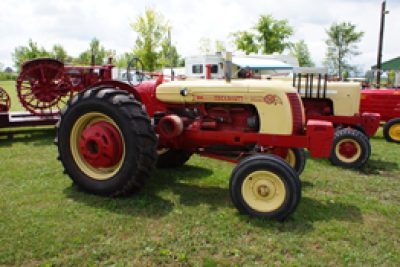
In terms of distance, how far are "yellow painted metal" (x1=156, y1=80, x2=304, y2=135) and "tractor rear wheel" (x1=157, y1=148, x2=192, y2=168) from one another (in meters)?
1.23

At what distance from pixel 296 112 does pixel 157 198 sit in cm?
185

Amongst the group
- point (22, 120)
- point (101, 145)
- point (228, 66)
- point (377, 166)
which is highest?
point (228, 66)

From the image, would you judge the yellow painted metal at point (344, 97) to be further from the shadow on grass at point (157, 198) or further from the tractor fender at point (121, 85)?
the tractor fender at point (121, 85)

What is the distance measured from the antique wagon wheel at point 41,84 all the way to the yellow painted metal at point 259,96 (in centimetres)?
551

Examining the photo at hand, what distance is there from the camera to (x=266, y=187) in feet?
12.4

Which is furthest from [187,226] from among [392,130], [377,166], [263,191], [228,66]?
[392,130]

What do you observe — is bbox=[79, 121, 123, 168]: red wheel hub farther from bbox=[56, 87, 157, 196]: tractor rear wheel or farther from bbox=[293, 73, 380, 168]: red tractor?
bbox=[293, 73, 380, 168]: red tractor

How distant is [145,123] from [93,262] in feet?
5.44

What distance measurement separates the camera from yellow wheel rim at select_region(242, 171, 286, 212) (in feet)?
12.3

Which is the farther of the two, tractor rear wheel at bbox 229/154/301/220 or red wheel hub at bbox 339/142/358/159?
red wheel hub at bbox 339/142/358/159

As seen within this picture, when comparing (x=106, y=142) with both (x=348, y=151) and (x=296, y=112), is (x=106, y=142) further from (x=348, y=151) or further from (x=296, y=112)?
(x=348, y=151)

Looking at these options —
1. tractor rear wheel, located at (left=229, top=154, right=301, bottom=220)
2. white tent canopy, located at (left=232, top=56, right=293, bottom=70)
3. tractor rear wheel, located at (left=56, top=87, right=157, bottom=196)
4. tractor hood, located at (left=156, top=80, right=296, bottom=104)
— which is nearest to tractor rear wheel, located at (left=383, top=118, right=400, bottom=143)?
tractor hood, located at (left=156, top=80, right=296, bottom=104)

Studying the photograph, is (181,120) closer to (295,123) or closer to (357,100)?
(295,123)

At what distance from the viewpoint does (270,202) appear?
3801 mm
